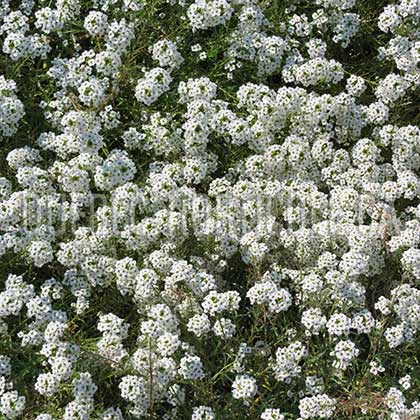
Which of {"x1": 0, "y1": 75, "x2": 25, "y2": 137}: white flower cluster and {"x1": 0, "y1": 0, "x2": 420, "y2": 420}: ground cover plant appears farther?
{"x1": 0, "y1": 75, "x2": 25, "y2": 137}: white flower cluster

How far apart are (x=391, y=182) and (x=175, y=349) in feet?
7.29

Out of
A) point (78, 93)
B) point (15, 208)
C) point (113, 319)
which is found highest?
point (78, 93)

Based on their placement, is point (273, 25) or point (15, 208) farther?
point (273, 25)

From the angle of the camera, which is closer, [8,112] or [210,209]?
[210,209]

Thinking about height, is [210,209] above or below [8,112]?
below

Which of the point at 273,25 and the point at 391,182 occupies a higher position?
the point at 273,25

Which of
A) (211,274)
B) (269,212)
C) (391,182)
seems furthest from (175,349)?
(391,182)

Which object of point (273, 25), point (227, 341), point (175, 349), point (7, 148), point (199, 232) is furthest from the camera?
point (273, 25)

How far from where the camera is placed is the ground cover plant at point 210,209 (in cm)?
585

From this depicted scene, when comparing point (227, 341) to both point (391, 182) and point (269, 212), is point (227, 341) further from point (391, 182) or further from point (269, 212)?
point (391, 182)

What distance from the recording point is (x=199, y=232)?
6477 mm

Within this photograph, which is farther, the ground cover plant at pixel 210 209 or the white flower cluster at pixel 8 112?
the white flower cluster at pixel 8 112

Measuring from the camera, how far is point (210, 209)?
6578 millimetres

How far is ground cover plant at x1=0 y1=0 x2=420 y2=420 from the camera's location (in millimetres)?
5848
